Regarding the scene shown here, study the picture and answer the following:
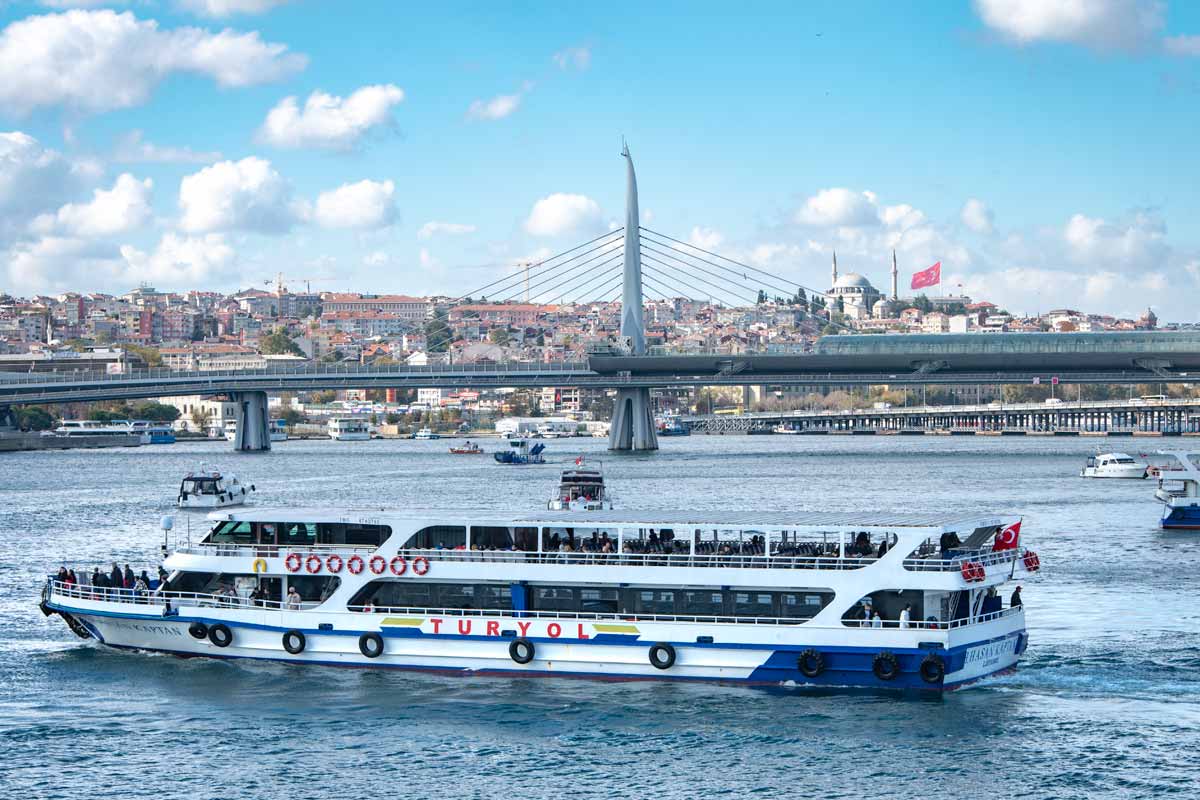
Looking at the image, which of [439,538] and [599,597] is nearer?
[599,597]

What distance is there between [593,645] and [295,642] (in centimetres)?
458

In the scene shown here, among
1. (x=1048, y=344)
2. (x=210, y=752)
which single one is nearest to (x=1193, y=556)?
(x=210, y=752)

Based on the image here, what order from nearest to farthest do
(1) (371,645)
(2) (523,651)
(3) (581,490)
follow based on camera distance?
1. (2) (523,651)
2. (1) (371,645)
3. (3) (581,490)

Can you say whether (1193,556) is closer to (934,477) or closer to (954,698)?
(954,698)

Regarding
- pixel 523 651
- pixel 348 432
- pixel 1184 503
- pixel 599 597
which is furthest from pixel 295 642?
pixel 348 432

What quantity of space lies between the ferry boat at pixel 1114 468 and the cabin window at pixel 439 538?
54476 mm

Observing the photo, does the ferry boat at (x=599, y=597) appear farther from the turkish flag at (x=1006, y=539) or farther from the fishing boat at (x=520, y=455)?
the fishing boat at (x=520, y=455)

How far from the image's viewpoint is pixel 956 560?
24.0 meters

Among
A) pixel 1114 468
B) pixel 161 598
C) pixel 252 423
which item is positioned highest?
pixel 252 423

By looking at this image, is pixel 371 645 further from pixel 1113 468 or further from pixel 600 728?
pixel 1113 468

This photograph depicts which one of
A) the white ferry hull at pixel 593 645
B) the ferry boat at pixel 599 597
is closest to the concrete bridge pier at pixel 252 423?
the ferry boat at pixel 599 597

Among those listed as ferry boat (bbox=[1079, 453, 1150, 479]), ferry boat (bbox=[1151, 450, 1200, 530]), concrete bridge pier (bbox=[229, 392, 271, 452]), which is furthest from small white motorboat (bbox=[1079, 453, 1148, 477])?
concrete bridge pier (bbox=[229, 392, 271, 452])

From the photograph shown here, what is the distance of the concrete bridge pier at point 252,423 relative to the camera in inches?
4146

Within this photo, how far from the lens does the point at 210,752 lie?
22.0 m
